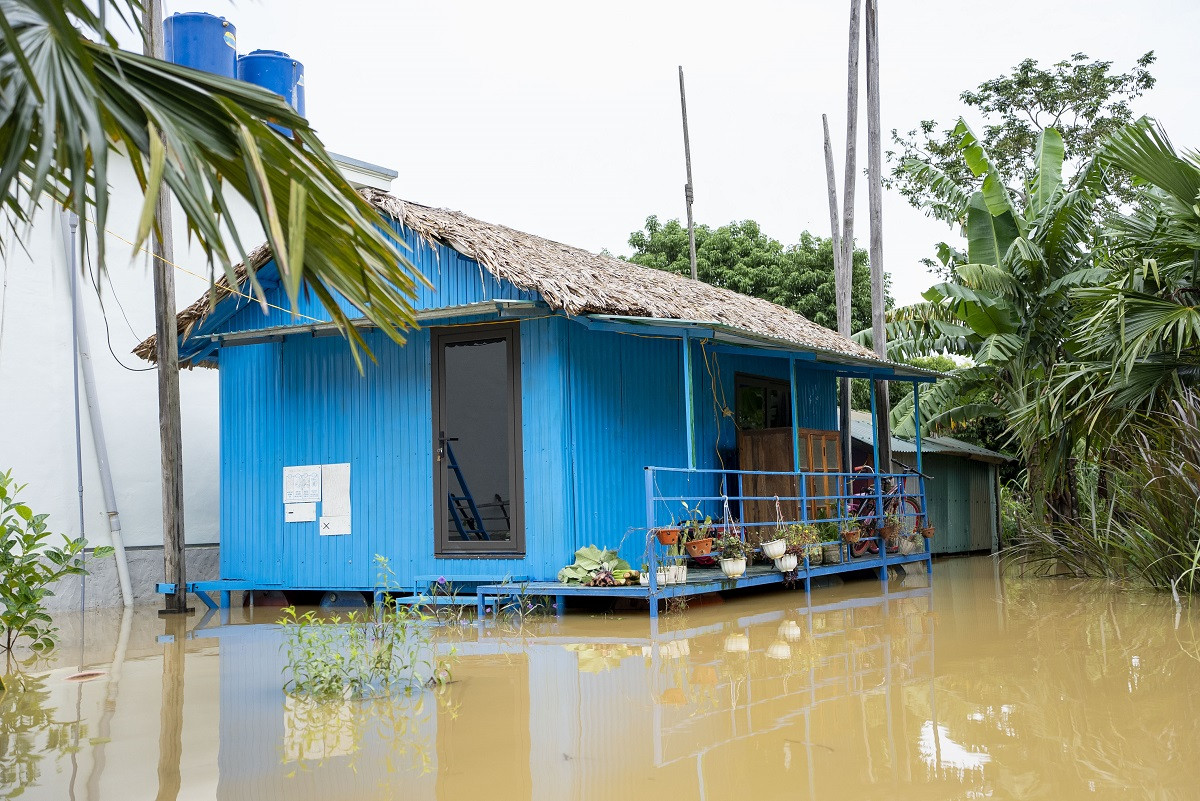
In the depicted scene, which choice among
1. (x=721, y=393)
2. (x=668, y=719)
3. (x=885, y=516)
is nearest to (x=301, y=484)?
(x=721, y=393)

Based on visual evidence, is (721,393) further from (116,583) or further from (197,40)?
(197,40)

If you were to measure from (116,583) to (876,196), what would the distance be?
11420mm

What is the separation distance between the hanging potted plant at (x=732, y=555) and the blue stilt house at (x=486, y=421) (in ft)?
1.09

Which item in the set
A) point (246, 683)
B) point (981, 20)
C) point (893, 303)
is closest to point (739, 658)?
point (246, 683)

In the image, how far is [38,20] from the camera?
3.21 meters

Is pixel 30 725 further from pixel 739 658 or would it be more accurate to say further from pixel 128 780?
pixel 739 658

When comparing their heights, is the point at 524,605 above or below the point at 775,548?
below

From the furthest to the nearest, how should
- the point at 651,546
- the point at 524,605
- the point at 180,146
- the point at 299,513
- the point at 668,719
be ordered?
the point at 299,513 → the point at 524,605 → the point at 651,546 → the point at 668,719 → the point at 180,146

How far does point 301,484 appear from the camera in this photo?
1160 centimetres

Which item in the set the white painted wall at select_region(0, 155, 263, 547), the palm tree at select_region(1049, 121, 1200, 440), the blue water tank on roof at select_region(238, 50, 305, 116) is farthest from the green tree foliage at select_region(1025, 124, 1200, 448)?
the blue water tank on roof at select_region(238, 50, 305, 116)

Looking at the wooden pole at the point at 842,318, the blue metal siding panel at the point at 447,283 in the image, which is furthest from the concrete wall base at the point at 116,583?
the wooden pole at the point at 842,318

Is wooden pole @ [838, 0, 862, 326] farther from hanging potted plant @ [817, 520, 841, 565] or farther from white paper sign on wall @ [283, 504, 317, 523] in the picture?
white paper sign on wall @ [283, 504, 317, 523]

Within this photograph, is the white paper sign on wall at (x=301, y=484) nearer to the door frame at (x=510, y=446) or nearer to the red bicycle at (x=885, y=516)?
the door frame at (x=510, y=446)

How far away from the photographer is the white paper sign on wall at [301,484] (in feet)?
37.8
